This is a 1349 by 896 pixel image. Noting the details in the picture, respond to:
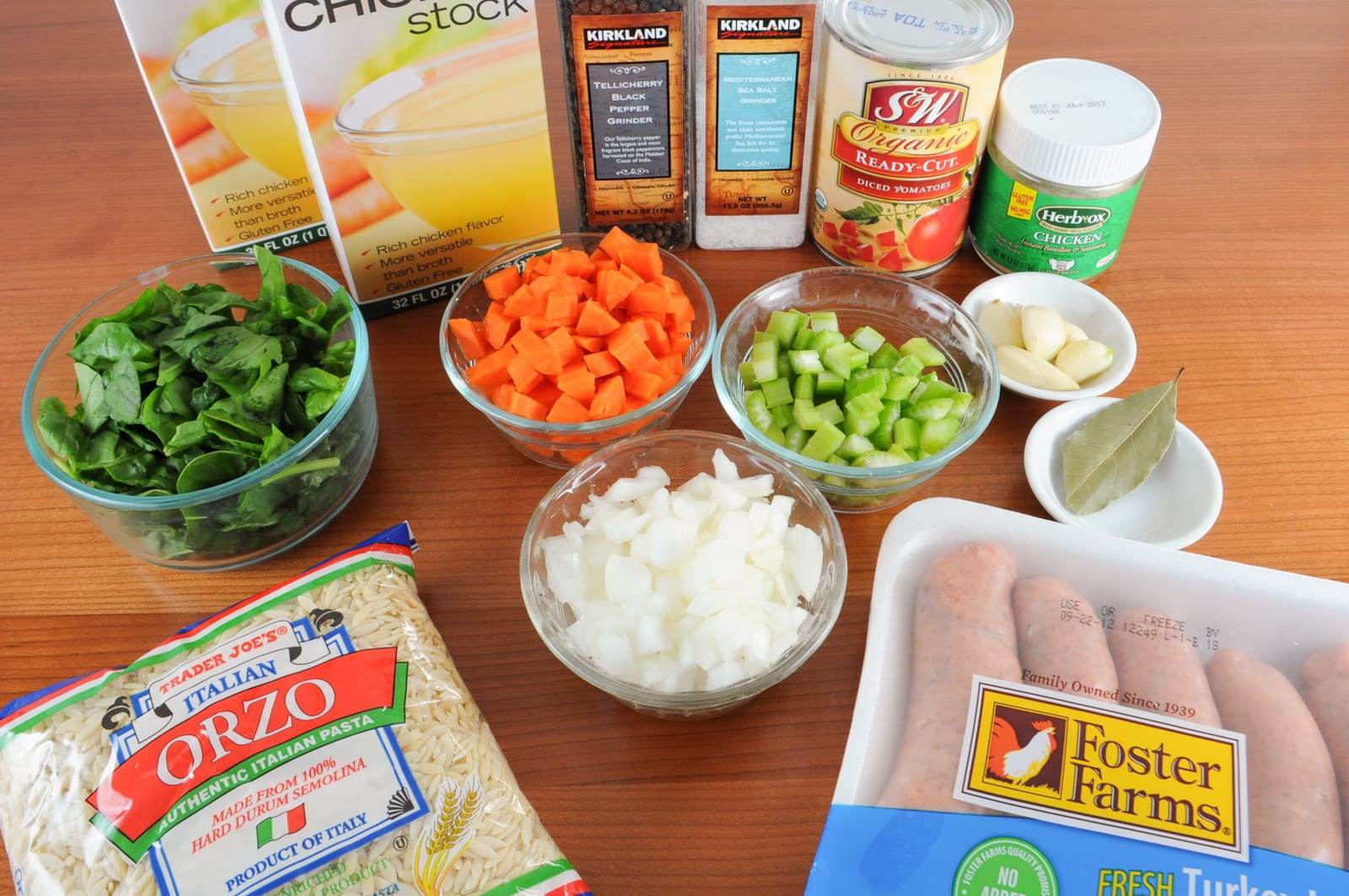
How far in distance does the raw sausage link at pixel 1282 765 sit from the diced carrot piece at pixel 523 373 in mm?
744

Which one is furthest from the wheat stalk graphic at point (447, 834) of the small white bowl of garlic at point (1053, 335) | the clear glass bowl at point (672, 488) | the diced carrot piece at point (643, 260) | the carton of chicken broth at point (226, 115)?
the carton of chicken broth at point (226, 115)

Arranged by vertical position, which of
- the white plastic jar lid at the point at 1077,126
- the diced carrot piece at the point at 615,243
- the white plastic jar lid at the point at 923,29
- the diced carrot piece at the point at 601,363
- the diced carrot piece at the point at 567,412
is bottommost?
the diced carrot piece at the point at 567,412

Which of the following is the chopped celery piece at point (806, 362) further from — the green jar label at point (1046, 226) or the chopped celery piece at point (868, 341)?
the green jar label at point (1046, 226)

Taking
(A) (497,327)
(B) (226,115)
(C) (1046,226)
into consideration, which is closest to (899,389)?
(C) (1046,226)

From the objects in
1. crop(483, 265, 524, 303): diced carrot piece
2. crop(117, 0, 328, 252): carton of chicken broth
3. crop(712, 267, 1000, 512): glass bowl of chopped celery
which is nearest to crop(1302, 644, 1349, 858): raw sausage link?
crop(712, 267, 1000, 512): glass bowl of chopped celery

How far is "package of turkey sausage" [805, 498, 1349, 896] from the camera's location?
80 centimetres

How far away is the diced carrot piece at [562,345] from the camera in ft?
3.74

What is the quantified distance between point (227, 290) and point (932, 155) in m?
0.85

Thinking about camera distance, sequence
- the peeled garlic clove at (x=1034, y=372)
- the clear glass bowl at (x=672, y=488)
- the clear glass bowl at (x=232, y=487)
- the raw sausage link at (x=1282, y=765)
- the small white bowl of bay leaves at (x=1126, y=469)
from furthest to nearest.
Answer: the peeled garlic clove at (x=1034, y=372), the small white bowl of bay leaves at (x=1126, y=469), the clear glass bowl at (x=232, y=487), the clear glass bowl at (x=672, y=488), the raw sausage link at (x=1282, y=765)

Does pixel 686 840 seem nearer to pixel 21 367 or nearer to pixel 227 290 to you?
pixel 227 290

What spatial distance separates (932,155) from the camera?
48.4 inches

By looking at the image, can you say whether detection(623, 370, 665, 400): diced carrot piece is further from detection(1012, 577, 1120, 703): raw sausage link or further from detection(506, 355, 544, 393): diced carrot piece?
detection(1012, 577, 1120, 703): raw sausage link

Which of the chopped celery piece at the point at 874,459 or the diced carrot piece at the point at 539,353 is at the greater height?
the diced carrot piece at the point at 539,353

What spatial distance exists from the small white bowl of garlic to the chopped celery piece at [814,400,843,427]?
0.22 metres
